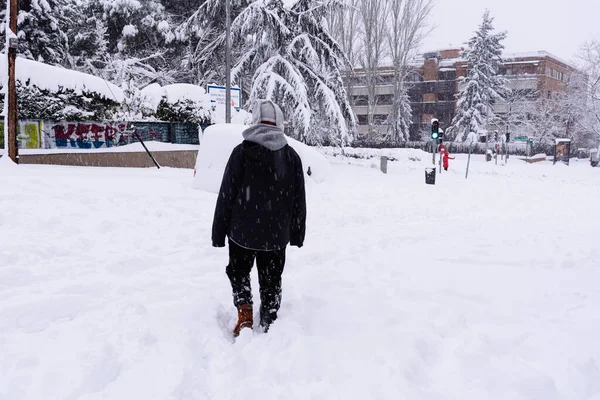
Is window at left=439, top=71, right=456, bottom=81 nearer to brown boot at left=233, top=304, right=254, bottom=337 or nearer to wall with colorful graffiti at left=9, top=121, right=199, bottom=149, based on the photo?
wall with colorful graffiti at left=9, top=121, right=199, bottom=149

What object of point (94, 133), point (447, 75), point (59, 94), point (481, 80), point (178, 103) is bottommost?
point (94, 133)

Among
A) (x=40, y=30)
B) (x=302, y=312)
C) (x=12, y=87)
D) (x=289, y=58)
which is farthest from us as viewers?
(x=289, y=58)

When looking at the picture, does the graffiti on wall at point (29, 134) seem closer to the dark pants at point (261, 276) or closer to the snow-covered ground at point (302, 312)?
the snow-covered ground at point (302, 312)

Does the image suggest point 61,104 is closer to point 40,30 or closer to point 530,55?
point 40,30

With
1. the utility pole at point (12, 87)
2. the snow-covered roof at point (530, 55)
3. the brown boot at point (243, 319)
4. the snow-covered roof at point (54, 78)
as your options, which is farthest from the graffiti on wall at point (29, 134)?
the snow-covered roof at point (530, 55)

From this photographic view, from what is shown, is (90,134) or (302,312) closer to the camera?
(302,312)

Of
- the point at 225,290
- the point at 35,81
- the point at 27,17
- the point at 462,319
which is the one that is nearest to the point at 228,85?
the point at 35,81

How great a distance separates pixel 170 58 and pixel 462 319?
25.7m

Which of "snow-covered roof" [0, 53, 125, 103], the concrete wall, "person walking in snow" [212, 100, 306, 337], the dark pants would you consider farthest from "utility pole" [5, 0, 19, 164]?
the dark pants

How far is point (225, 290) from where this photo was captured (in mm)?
4480

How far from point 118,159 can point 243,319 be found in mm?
14110

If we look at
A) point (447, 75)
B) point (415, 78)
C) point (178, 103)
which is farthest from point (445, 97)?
point (178, 103)

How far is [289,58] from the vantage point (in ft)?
68.3

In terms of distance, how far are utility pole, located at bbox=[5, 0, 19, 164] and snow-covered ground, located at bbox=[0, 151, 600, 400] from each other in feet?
16.7
